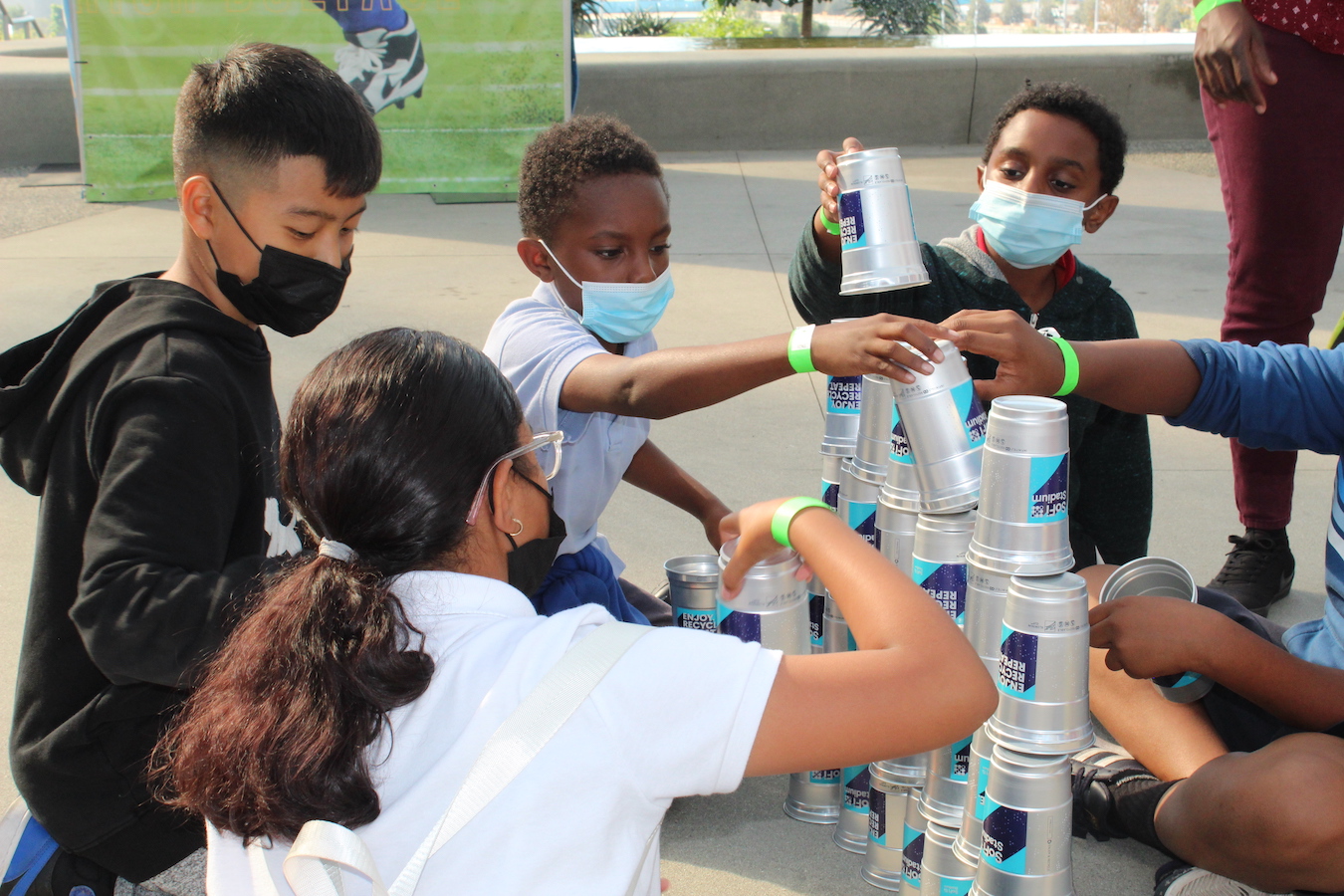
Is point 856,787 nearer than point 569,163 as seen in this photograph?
Yes

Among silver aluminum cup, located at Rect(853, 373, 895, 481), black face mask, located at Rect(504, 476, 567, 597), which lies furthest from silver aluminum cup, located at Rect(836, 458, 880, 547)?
black face mask, located at Rect(504, 476, 567, 597)

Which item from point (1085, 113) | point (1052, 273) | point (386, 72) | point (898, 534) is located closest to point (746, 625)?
point (898, 534)

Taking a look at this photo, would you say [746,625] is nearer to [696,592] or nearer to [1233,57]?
[696,592]

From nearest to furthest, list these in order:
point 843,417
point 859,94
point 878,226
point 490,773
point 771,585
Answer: point 490,773 → point 771,585 → point 878,226 → point 843,417 → point 859,94

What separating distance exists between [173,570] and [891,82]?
347 inches

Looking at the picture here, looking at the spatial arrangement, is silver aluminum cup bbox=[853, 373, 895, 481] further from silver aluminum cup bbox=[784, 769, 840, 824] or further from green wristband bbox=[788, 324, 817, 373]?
silver aluminum cup bbox=[784, 769, 840, 824]

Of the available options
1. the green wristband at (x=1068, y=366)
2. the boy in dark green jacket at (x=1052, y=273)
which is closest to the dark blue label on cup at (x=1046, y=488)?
the green wristband at (x=1068, y=366)

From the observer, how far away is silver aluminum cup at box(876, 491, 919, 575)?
5.87 feet

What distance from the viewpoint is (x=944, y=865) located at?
1.73 metres

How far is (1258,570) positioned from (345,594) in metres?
2.51

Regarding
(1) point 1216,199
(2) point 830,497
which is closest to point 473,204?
(1) point 1216,199

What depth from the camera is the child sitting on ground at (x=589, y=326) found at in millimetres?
2279

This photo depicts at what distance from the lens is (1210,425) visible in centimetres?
206

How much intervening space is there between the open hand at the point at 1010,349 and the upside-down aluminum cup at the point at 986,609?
0.37 m
